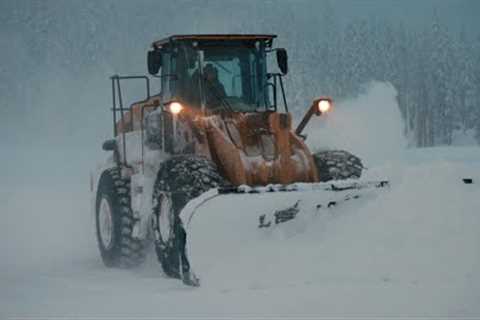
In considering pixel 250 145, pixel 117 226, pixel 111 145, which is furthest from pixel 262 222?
pixel 111 145

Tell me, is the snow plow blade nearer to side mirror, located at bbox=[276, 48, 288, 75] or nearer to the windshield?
the windshield

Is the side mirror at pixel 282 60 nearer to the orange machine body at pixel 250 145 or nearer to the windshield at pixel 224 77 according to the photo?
the windshield at pixel 224 77

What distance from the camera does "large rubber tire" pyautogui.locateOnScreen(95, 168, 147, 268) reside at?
1130cm

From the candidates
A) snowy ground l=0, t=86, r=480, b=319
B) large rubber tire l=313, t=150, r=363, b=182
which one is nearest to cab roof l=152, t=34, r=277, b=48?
large rubber tire l=313, t=150, r=363, b=182

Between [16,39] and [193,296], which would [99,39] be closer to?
[16,39]

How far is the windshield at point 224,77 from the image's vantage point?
428 inches

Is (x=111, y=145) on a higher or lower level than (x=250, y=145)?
higher

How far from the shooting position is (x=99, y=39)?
240 feet

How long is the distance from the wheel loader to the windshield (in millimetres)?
12

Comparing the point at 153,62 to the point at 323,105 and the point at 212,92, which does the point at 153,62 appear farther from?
the point at 323,105

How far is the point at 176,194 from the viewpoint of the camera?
373 inches

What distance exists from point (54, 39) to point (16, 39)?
2.90 m

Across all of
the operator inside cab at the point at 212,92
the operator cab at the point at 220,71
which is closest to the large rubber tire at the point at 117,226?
the operator cab at the point at 220,71

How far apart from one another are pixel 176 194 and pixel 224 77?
84.6 inches
